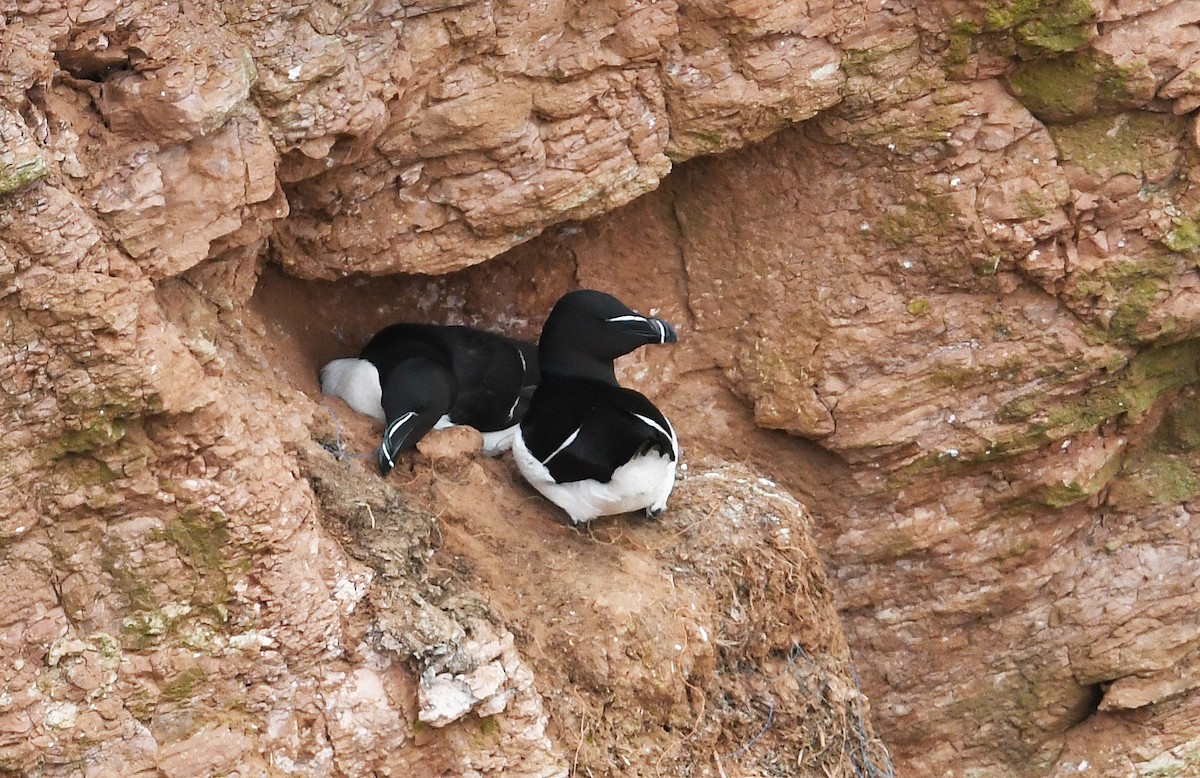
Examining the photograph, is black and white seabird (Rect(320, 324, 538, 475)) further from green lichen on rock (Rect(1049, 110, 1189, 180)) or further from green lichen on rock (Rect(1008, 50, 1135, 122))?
green lichen on rock (Rect(1049, 110, 1189, 180))

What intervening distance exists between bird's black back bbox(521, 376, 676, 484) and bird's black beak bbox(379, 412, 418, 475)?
0.49 meters

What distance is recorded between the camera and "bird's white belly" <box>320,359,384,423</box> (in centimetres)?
652

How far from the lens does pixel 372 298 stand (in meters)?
7.12

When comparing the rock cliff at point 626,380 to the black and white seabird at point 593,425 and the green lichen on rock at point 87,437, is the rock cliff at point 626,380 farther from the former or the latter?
the black and white seabird at point 593,425

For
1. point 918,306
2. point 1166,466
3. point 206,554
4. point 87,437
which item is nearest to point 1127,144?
point 918,306

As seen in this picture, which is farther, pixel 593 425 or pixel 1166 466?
pixel 1166 466

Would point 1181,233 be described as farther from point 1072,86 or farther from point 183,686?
point 183,686

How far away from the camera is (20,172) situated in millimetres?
4359

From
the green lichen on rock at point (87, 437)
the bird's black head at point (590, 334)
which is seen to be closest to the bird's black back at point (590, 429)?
the bird's black head at point (590, 334)

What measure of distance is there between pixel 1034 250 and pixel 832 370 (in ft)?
3.63

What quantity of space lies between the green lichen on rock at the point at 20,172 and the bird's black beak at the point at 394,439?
2.01 meters

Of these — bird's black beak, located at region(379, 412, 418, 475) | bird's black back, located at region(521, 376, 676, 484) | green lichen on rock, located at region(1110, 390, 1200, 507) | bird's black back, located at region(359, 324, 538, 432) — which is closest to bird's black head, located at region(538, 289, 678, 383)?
bird's black back, located at region(521, 376, 676, 484)

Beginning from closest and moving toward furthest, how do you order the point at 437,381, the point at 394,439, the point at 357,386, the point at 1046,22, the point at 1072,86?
1. the point at 394,439
2. the point at 437,381
3. the point at 357,386
4. the point at 1046,22
5. the point at 1072,86

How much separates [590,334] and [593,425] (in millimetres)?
519
